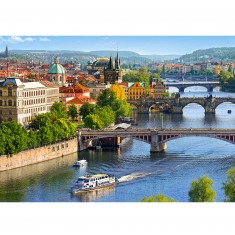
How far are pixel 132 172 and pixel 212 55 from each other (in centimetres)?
5760

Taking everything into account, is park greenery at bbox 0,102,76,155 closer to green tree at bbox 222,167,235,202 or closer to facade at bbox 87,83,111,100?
green tree at bbox 222,167,235,202

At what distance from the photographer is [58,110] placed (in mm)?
21406

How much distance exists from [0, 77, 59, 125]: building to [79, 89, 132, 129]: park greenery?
1.26 metres

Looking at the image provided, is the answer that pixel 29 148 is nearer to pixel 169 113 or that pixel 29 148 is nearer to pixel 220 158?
pixel 220 158

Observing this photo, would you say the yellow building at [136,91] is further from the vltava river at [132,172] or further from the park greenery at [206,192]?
the park greenery at [206,192]

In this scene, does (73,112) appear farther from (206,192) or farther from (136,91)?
(206,192)

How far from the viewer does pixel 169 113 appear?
29.6 meters

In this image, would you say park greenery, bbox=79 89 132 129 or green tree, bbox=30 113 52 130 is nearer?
green tree, bbox=30 113 52 130

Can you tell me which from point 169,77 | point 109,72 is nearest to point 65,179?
point 109,72

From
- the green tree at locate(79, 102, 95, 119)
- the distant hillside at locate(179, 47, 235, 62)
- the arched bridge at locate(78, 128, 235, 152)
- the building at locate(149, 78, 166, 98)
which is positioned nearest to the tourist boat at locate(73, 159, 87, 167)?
the arched bridge at locate(78, 128, 235, 152)

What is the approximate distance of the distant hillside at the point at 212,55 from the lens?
205 feet

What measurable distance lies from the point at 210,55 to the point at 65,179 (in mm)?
58984

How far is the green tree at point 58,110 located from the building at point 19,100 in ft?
1.17

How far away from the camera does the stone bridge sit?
2965 centimetres
